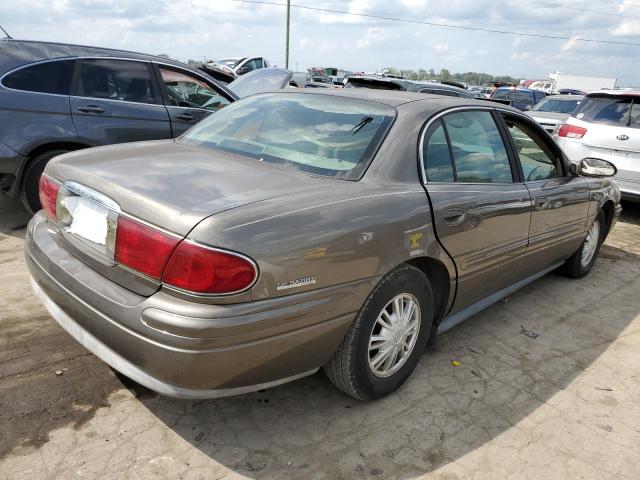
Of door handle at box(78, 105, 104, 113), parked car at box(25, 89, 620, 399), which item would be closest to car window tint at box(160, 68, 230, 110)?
door handle at box(78, 105, 104, 113)

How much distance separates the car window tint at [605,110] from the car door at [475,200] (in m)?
4.24

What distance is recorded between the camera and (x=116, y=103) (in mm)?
5016

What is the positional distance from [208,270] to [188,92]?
438 centimetres

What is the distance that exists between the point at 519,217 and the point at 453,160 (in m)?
0.70

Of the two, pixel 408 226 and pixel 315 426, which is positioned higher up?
pixel 408 226

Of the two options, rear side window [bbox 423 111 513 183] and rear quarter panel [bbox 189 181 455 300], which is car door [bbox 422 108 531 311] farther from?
rear quarter panel [bbox 189 181 455 300]

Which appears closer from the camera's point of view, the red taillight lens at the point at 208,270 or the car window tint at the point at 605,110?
the red taillight lens at the point at 208,270

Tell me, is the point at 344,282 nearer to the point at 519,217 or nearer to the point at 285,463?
the point at 285,463

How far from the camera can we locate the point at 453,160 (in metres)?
2.96

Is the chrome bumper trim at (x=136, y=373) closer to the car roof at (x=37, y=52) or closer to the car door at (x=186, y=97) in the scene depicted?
the car roof at (x=37, y=52)

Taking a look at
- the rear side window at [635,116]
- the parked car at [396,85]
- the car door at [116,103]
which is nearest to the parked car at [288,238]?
the car door at [116,103]

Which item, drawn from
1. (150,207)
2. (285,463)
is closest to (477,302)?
(285,463)

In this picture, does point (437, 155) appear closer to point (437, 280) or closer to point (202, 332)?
point (437, 280)

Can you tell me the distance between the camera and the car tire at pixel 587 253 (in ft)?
15.0
